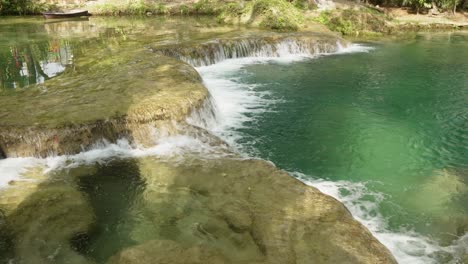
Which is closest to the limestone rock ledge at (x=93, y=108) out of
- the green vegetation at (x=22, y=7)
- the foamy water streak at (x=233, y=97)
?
the foamy water streak at (x=233, y=97)

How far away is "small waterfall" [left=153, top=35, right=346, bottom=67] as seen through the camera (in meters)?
16.9

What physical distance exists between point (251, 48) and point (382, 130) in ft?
31.5

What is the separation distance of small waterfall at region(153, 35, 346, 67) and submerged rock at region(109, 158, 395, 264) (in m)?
9.76

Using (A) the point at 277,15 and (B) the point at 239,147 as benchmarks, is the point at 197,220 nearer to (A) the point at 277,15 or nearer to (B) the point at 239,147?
(B) the point at 239,147

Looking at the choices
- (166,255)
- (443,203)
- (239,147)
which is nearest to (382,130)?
(443,203)

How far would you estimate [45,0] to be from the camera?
33.5 metres

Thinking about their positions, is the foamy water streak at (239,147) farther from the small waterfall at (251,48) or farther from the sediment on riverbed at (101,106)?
the small waterfall at (251,48)

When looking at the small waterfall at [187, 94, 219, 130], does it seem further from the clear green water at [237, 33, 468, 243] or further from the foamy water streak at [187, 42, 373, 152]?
the clear green water at [237, 33, 468, 243]

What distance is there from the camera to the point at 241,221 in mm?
6074

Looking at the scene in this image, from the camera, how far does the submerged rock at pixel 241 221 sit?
17.5 ft

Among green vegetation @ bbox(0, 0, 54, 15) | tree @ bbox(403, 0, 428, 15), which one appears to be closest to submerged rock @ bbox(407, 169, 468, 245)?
tree @ bbox(403, 0, 428, 15)

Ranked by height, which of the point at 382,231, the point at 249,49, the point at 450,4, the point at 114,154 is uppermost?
the point at 450,4

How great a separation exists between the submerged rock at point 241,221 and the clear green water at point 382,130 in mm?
1451

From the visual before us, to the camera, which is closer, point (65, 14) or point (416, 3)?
point (65, 14)
